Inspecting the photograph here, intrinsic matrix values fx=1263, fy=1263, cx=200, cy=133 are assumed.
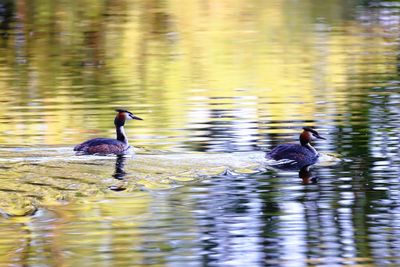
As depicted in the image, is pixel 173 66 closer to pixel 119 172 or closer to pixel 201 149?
pixel 201 149

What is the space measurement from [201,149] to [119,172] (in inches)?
78.0

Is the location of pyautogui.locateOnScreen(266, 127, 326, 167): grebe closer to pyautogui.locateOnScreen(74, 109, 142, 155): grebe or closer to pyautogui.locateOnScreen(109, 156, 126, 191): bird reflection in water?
pyautogui.locateOnScreen(109, 156, 126, 191): bird reflection in water

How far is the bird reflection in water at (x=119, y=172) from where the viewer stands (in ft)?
50.3

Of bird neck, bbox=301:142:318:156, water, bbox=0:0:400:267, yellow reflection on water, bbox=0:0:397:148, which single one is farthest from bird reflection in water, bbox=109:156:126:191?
bird neck, bbox=301:142:318:156

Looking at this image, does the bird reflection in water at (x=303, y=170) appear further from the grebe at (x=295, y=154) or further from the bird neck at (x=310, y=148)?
the bird neck at (x=310, y=148)

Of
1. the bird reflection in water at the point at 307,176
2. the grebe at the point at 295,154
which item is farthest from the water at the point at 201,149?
the grebe at the point at 295,154

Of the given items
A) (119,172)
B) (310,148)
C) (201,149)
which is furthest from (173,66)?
(119,172)

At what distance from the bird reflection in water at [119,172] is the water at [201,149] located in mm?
34

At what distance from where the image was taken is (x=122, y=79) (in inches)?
1108

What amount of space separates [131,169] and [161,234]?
3.79 metres

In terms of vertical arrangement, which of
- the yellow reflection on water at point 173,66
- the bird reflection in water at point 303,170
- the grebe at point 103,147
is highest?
the grebe at point 103,147

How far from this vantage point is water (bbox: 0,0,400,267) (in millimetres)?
12516

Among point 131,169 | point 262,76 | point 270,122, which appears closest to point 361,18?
point 262,76

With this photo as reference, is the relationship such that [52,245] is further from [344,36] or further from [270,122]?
[344,36]
